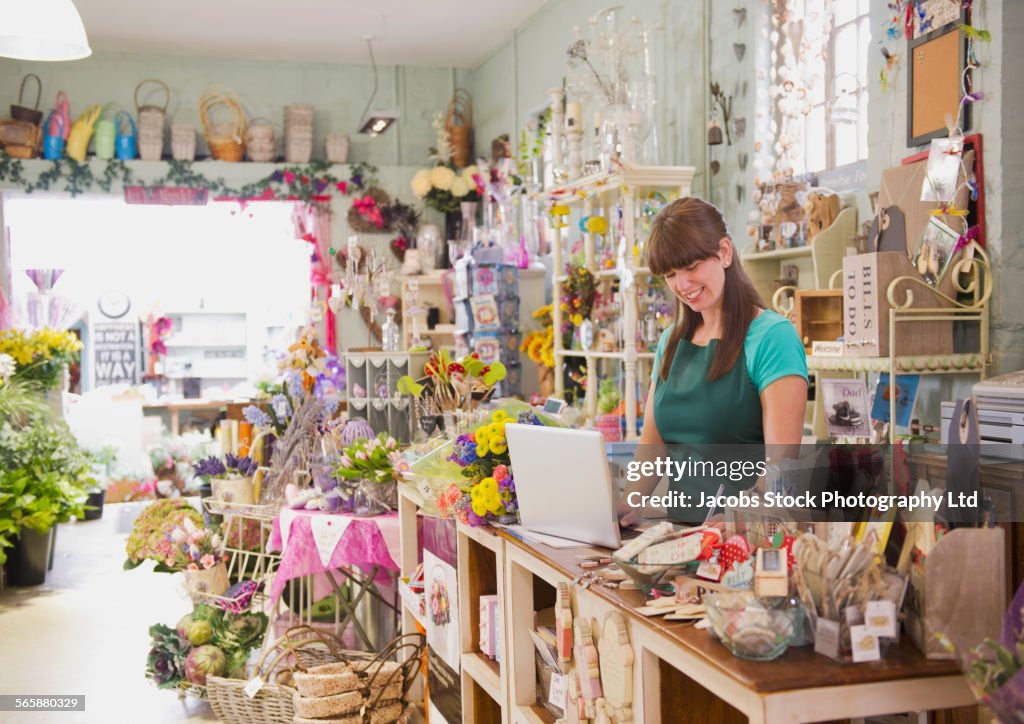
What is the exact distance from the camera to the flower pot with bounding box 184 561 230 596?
4387mm

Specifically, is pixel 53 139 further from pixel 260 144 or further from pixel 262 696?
pixel 262 696

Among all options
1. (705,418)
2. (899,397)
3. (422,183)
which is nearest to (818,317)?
(899,397)

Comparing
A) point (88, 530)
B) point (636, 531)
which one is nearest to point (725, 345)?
point (636, 531)

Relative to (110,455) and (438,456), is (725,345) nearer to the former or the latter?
(438,456)

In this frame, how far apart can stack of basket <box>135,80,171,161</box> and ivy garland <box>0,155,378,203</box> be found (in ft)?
0.53

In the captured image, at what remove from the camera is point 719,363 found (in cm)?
254

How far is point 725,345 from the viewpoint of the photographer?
255cm

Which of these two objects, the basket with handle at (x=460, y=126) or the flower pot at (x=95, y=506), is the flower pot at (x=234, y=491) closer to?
the flower pot at (x=95, y=506)

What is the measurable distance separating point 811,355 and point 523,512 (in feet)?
5.44

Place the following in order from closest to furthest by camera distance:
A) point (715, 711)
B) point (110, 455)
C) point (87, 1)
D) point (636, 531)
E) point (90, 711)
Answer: point (715, 711), point (636, 531), point (90, 711), point (87, 1), point (110, 455)

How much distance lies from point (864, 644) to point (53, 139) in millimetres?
8513

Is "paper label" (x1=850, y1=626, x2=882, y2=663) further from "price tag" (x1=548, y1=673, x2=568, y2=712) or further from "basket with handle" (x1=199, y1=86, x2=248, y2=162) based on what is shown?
"basket with handle" (x1=199, y1=86, x2=248, y2=162)

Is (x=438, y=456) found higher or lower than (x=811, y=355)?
lower

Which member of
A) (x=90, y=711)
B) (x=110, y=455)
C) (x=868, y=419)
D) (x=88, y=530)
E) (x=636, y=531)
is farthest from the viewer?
(x=110, y=455)
